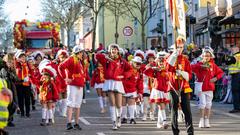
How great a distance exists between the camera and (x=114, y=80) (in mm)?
14672

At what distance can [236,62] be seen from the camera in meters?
18.7

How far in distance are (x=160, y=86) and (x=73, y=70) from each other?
2212 mm

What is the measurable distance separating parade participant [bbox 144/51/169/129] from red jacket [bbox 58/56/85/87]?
1.69 m

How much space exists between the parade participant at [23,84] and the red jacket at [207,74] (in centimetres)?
586

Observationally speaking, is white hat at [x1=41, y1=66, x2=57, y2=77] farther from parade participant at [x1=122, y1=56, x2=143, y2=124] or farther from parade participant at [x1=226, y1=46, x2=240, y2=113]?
parade participant at [x1=226, y1=46, x2=240, y2=113]

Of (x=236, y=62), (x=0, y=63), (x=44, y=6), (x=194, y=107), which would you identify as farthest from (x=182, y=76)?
(x=44, y=6)

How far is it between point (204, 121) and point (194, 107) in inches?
222

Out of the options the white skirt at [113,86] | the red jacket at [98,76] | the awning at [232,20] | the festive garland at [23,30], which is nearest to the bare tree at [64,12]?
the festive garland at [23,30]

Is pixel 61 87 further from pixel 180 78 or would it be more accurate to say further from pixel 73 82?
pixel 180 78

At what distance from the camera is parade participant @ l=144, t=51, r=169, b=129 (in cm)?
1473

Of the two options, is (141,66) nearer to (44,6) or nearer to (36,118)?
(36,118)

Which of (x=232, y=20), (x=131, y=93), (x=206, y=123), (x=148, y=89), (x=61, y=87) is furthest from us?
(x=232, y=20)

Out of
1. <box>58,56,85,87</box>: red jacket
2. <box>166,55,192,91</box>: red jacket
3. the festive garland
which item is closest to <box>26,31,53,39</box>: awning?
the festive garland

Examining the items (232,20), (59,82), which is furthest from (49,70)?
(232,20)
